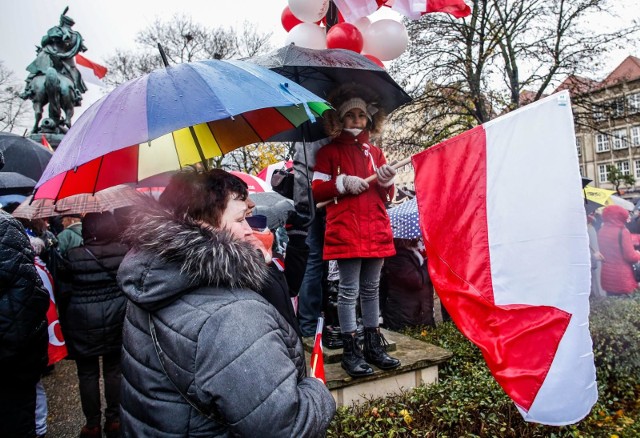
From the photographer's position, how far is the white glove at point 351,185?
10.1 ft

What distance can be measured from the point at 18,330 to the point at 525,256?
109 inches

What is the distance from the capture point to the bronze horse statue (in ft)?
41.9

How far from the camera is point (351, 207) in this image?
3168 mm

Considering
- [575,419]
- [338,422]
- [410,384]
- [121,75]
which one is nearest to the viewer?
[575,419]

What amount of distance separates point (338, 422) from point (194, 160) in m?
1.96

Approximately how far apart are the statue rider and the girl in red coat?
12.7 m

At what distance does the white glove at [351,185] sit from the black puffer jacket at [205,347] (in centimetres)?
155

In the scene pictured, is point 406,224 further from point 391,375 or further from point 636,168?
point 636,168

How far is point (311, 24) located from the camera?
4207 mm

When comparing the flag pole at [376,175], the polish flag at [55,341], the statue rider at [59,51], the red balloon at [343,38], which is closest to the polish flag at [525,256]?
the flag pole at [376,175]

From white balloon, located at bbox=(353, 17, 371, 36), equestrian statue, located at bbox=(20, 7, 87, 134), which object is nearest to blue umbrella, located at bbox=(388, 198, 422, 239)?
white balloon, located at bbox=(353, 17, 371, 36)

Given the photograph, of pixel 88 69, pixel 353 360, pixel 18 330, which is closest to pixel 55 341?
pixel 18 330

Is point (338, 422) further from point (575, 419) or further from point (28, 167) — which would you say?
point (28, 167)

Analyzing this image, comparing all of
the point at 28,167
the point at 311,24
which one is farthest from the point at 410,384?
the point at 28,167
